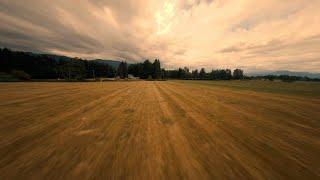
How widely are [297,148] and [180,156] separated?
2.77 metres

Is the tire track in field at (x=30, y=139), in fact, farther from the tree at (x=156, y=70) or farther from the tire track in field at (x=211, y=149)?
the tree at (x=156, y=70)

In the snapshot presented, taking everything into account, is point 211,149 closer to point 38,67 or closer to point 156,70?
point 38,67

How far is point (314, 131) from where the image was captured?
6102 millimetres

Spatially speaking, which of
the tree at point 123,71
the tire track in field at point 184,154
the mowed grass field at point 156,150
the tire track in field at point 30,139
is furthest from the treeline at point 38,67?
the tire track in field at point 184,154

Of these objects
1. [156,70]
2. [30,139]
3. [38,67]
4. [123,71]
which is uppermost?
[38,67]

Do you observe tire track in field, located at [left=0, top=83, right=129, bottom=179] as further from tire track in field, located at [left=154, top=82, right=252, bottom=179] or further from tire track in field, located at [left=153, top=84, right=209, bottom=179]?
tire track in field, located at [left=154, top=82, right=252, bottom=179]

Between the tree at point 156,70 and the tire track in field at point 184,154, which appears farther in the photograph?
the tree at point 156,70

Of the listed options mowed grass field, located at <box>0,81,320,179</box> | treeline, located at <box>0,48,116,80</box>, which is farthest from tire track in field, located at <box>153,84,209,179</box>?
treeline, located at <box>0,48,116,80</box>

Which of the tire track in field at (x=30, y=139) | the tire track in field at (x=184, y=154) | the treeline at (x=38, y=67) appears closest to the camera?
the tire track in field at (x=184, y=154)

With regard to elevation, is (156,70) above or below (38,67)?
below

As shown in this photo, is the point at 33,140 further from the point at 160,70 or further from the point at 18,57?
the point at 160,70

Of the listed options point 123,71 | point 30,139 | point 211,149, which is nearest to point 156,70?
point 123,71

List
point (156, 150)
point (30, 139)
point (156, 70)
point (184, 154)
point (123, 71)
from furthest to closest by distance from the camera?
point (123, 71) → point (156, 70) → point (30, 139) → point (156, 150) → point (184, 154)

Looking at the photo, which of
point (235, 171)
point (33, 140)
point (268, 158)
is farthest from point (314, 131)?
point (33, 140)
